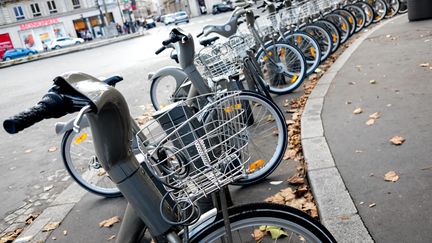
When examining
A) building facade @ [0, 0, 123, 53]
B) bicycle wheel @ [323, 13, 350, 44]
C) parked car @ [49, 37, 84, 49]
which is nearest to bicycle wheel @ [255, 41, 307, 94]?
bicycle wheel @ [323, 13, 350, 44]

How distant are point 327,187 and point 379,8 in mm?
10587

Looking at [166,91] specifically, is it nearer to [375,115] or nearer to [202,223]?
[375,115]

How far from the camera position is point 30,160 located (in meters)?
5.84

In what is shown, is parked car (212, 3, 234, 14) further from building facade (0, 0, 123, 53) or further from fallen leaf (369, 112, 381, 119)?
fallen leaf (369, 112, 381, 119)

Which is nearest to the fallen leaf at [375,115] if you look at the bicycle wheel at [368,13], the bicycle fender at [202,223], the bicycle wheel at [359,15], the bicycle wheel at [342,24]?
the bicycle fender at [202,223]

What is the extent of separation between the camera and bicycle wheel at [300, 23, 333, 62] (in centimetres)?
747

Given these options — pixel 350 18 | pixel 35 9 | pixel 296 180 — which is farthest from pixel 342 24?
pixel 35 9

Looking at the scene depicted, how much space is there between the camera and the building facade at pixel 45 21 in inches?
1930

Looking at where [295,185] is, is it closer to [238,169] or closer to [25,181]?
[238,169]

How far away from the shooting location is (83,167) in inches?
167

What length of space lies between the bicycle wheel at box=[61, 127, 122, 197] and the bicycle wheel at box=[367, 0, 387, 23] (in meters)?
9.92

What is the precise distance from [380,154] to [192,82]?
75.6 inches

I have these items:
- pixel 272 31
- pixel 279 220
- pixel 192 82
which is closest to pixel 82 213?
pixel 192 82

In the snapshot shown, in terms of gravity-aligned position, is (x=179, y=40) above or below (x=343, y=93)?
above
